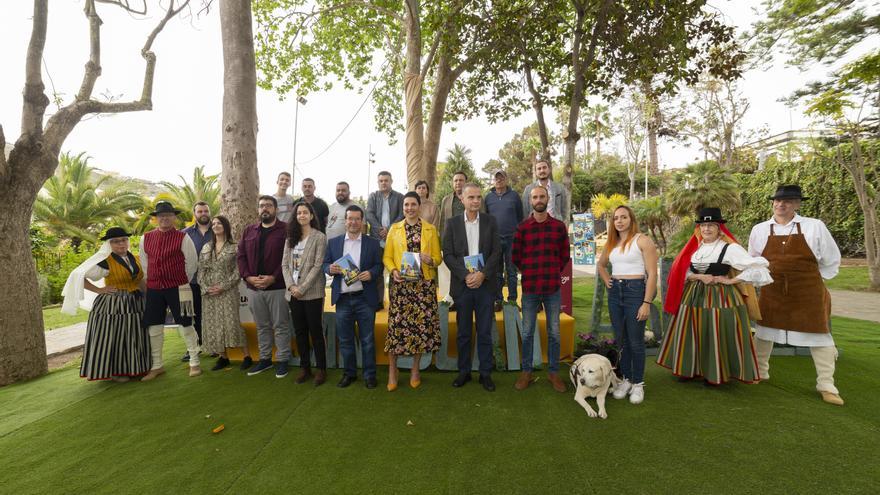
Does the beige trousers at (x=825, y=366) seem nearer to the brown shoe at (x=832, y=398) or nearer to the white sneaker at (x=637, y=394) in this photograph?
the brown shoe at (x=832, y=398)

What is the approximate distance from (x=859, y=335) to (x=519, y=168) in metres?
39.6

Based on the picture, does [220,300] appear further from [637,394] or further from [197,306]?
[637,394]

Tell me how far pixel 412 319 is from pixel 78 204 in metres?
17.8

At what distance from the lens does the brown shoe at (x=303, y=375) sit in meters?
4.18

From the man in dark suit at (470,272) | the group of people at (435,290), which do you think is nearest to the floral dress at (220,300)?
the group of people at (435,290)

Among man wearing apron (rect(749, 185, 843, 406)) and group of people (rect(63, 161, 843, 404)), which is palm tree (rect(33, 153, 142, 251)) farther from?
man wearing apron (rect(749, 185, 843, 406))

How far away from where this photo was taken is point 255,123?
→ 5.59 metres

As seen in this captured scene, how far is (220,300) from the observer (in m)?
4.59

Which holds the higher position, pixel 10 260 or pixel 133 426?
pixel 10 260

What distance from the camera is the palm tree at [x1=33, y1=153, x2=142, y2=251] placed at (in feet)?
47.8

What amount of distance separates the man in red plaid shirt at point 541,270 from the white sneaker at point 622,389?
1.54ft

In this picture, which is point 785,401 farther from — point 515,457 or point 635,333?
point 515,457

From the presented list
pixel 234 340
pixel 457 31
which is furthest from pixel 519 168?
pixel 234 340

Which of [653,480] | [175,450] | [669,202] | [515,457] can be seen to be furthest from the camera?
[669,202]
